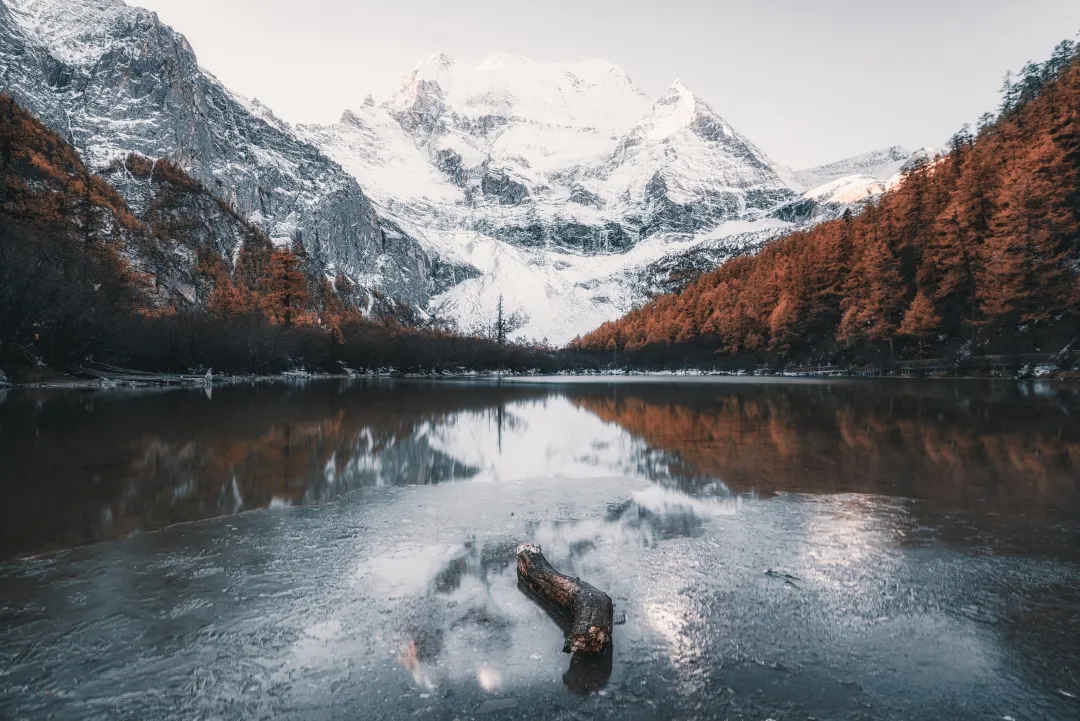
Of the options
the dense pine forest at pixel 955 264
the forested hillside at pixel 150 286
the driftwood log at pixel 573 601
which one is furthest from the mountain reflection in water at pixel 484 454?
the dense pine forest at pixel 955 264

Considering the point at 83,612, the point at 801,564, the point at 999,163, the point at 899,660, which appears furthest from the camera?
the point at 999,163

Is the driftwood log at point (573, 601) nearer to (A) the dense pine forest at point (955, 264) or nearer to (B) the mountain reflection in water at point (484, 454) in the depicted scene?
(B) the mountain reflection in water at point (484, 454)

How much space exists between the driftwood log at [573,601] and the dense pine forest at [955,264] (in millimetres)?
56011

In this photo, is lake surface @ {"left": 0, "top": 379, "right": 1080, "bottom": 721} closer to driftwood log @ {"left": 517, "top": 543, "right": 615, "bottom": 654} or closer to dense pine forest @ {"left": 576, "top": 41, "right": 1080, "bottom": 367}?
driftwood log @ {"left": 517, "top": 543, "right": 615, "bottom": 654}

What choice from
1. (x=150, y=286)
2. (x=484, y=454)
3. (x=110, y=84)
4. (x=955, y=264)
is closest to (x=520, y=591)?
(x=484, y=454)

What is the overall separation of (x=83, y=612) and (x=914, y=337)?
73.7m

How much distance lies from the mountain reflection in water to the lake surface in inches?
5.8

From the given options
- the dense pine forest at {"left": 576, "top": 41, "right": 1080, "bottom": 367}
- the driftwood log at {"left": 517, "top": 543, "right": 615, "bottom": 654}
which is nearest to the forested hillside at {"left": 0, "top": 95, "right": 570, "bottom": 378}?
the driftwood log at {"left": 517, "top": 543, "right": 615, "bottom": 654}

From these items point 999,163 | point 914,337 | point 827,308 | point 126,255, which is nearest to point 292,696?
point 914,337

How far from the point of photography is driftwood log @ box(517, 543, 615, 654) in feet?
18.3

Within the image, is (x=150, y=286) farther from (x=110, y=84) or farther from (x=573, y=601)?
(x=110, y=84)

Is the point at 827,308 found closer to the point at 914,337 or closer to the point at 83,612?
the point at 914,337

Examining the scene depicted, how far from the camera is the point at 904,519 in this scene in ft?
33.1

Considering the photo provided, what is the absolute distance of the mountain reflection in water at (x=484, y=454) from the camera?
37.2 ft
